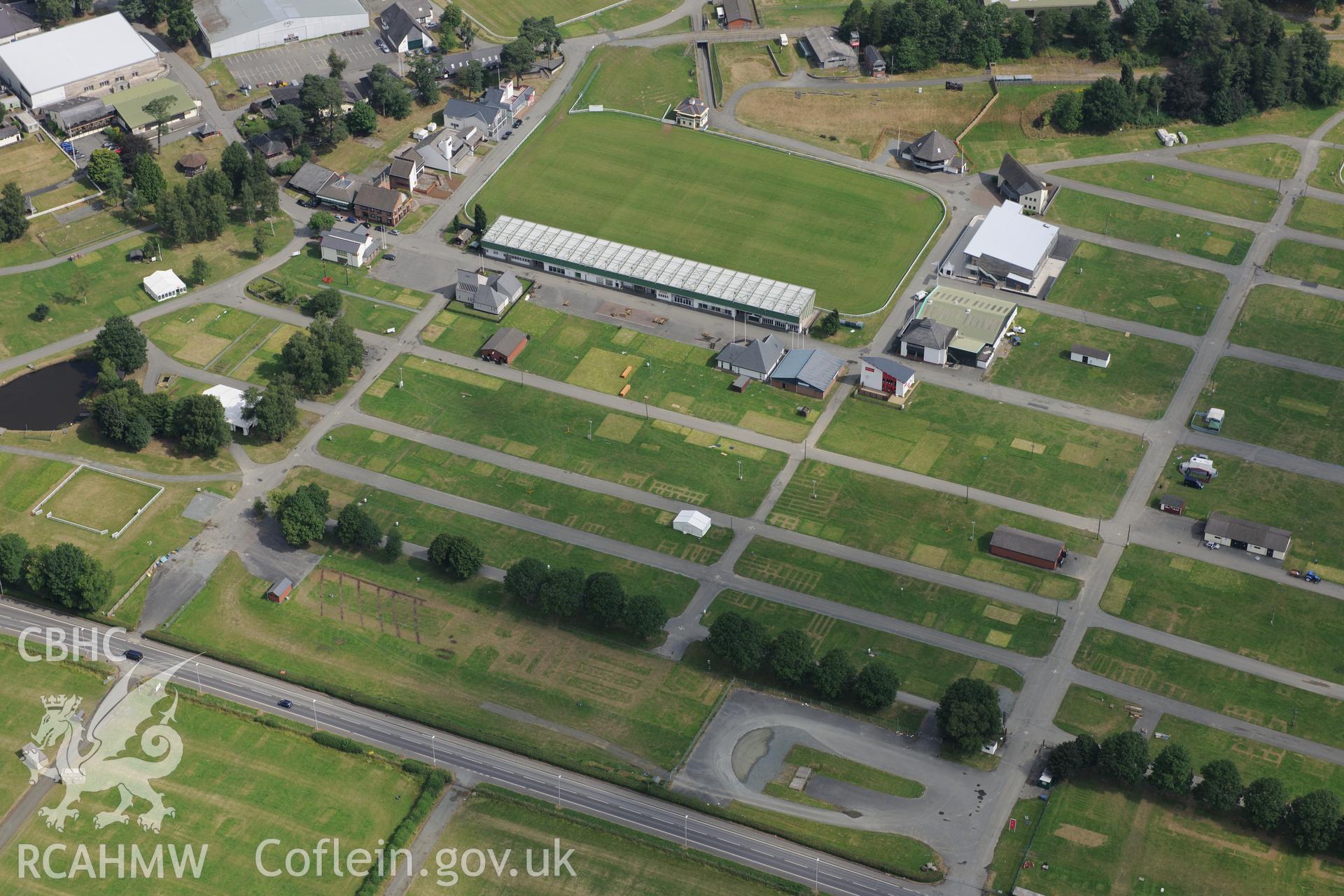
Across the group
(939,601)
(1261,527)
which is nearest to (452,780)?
(939,601)

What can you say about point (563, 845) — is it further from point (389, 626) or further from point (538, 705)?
point (389, 626)

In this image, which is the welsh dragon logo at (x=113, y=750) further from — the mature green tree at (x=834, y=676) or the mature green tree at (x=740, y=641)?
the mature green tree at (x=834, y=676)

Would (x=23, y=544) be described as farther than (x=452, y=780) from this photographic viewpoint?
Yes

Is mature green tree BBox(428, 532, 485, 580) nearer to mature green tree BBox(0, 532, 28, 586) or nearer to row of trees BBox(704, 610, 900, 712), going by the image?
row of trees BBox(704, 610, 900, 712)

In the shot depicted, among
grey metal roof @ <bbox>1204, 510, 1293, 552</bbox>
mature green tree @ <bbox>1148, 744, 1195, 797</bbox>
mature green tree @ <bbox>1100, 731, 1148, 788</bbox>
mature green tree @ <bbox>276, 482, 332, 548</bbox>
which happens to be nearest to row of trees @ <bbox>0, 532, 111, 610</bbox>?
mature green tree @ <bbox>276, 482, 332, 548</bbox>

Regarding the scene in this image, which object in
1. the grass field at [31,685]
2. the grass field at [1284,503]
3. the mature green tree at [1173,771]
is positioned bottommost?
the grass field at [1284,503]

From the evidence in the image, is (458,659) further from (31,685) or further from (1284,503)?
(1284,503)

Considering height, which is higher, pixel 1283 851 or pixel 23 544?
pixel 23 544

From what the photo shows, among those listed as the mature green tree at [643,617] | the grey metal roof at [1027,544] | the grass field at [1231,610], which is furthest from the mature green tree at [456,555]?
the grass field at [1231,610]
